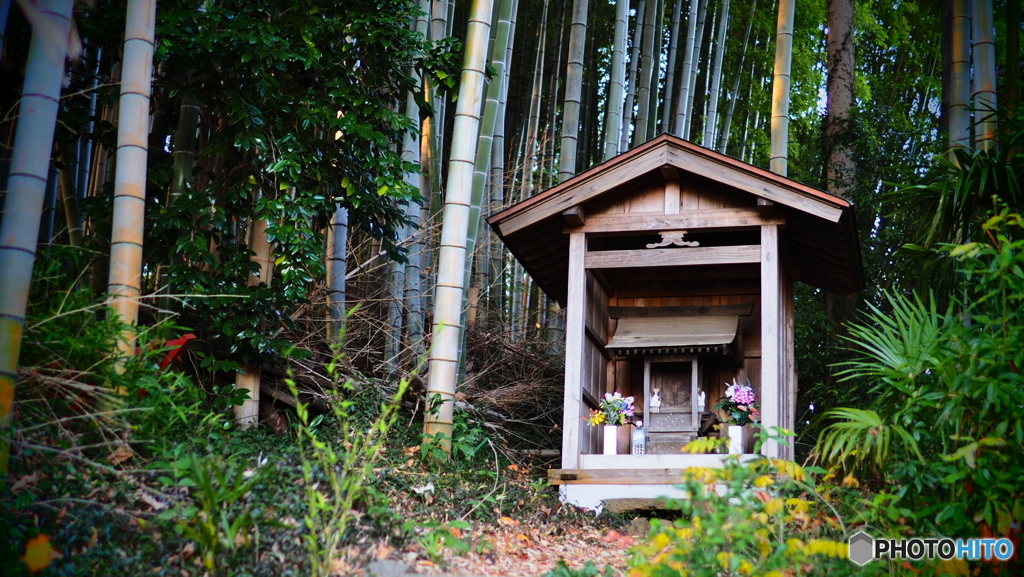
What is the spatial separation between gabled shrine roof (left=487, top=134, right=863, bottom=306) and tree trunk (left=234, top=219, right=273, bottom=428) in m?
1.53

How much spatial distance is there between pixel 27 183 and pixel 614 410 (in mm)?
3926

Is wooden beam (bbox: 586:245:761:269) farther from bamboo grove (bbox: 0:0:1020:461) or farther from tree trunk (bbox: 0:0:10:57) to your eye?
tree trunk (bbox: 0:0:10:57)

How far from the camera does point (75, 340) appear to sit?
387cm

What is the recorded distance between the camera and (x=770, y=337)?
5.75 metres

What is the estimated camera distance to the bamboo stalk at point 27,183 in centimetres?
351

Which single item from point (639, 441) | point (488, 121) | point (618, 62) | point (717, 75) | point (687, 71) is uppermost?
point (717, 75)

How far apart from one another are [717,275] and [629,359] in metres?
0.95

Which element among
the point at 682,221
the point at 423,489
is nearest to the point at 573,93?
the point at 682,221

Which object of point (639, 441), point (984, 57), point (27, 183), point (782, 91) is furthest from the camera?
point (782, 91)

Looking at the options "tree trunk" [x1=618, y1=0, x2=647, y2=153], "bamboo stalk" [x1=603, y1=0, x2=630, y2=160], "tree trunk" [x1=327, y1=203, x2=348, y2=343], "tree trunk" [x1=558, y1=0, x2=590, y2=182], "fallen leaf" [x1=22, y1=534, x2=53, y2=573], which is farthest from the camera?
"tree trunk" [x1=618, y1=0, x2=647, y2=153]

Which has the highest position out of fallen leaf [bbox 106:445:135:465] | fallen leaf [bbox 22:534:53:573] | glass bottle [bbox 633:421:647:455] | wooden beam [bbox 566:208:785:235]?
wooden beam [bbox 566:208:785:235]

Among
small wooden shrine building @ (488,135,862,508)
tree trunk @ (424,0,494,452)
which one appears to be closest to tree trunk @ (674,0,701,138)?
small wooden shrine building @ (488,135,862,508)

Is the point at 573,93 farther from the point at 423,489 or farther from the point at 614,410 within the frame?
the point at 423,489

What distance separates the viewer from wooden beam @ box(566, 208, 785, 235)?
19.8 feet
